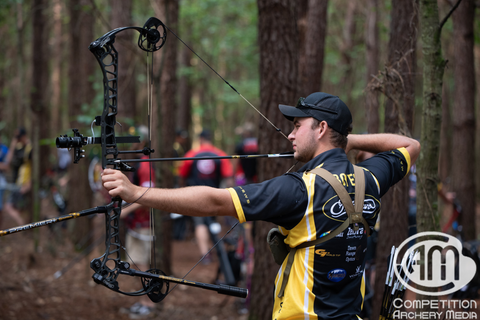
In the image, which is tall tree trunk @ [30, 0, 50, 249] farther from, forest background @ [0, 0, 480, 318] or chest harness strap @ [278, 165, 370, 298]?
chest harness strap @ [278, 165, 370, 298]

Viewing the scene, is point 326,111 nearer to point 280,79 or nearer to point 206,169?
point 280,79

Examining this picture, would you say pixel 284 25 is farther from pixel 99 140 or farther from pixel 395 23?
pixel 99 140

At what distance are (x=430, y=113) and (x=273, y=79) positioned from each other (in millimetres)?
1641

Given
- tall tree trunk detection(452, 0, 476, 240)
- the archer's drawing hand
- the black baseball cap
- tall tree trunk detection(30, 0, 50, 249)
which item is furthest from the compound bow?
tall tree trunk detection(452, 0, 476, 240)

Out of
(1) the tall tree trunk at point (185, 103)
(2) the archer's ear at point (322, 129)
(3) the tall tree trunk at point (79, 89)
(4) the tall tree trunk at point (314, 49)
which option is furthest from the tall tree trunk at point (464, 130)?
(1) the tall tree trunk at point (185, 103)

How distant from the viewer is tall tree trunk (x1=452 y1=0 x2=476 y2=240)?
7.36m

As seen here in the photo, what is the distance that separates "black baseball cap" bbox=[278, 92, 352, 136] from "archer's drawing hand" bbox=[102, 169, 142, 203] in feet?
3.35

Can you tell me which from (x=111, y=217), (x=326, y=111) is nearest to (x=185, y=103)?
(x=111, y=217)

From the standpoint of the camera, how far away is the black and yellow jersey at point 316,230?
2209 millimetres

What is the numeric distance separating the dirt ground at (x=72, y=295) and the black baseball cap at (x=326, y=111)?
4.19m

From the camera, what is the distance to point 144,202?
84.7 inches

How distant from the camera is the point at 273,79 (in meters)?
4.46

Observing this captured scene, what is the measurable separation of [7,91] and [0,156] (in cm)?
1148

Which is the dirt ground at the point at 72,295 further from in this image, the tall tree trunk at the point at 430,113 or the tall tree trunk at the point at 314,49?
the tall tree trunk at the point at 430,113
